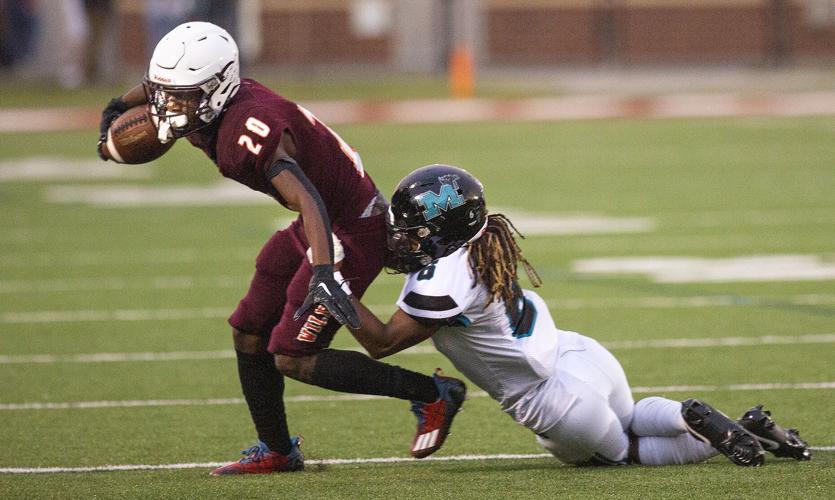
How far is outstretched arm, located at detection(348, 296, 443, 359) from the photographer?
4.71 metres

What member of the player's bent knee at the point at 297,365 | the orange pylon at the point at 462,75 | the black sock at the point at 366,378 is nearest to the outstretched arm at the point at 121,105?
the player's bent knee at the point at 297,365

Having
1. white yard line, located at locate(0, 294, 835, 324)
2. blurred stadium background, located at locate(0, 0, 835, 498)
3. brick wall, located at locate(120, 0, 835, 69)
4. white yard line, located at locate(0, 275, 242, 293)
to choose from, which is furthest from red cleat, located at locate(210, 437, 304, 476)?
brick wall, located at locate(120, 0, 835, 69)

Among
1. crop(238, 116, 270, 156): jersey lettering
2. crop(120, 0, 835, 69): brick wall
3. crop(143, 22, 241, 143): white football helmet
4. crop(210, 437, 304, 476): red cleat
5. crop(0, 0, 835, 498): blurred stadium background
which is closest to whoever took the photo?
crop(238, 116, 270, 156): jersey lettering

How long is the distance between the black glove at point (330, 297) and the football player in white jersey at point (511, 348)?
0.53 feet

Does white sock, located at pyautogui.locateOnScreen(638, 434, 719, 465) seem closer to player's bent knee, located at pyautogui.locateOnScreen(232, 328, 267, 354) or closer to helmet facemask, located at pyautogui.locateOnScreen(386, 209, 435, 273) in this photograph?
helmet facemask, located at pyautogui.locateOnScreen(386, 209, 435, 273)

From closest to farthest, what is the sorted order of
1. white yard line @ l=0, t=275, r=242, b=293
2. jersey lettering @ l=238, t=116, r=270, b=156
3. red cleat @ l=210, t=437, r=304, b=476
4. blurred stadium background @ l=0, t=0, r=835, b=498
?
jersey lettering @ l=238, t=116, r=270, b=156 → red cleat @ l=210, t=437, r=304, b=476 → blurred stadium background @ l=0, t=0, r=835, b=498 → white yard line @ l=0, t=275, r=242, b=293

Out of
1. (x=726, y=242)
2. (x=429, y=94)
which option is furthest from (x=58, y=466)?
(x=429, y=94)

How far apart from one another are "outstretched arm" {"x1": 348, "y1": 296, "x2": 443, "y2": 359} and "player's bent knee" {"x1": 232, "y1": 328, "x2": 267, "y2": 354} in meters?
0.54

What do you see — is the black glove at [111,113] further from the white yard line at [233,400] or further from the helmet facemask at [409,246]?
the white yard line at [233,400]

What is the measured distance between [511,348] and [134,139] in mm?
1520

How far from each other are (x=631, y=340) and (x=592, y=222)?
14.8 feet

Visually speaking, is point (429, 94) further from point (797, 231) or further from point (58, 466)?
point (58, 466)

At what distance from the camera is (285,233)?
16.9 ft

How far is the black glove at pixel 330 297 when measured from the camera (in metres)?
4.49
